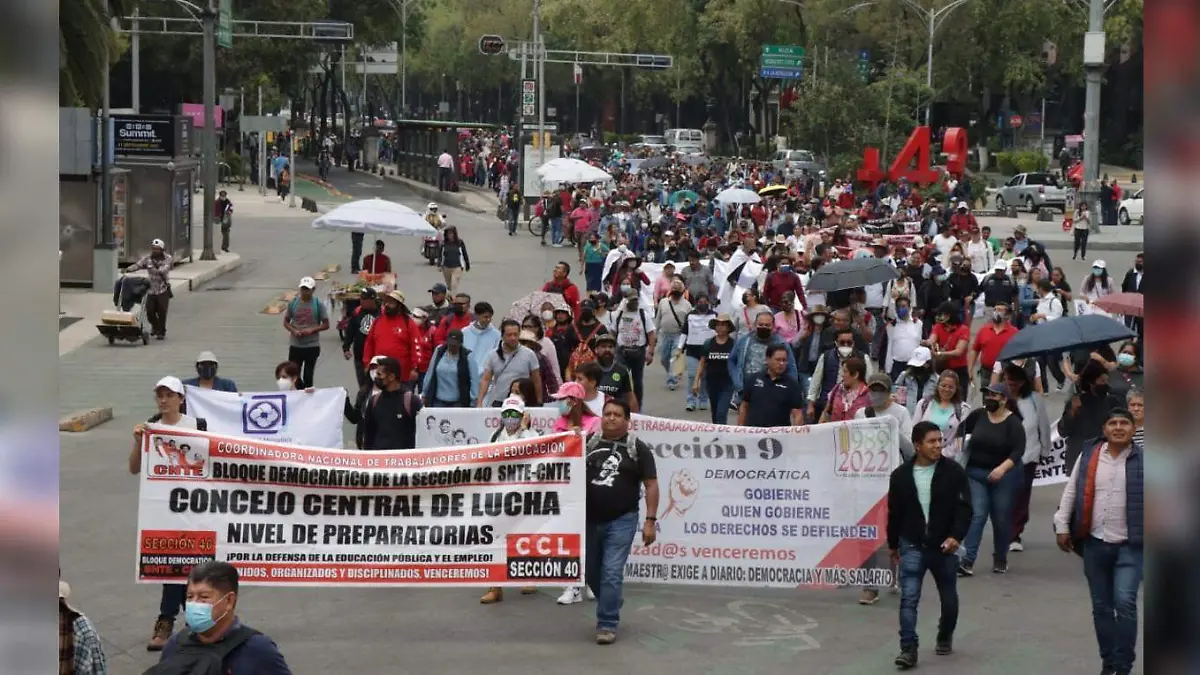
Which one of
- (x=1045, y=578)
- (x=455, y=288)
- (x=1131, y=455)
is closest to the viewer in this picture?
(x=1131, y=455)

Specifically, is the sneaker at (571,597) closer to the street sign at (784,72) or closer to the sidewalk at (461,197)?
the sidewalk at (461,197)

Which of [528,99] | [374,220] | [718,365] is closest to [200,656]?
[718,365]

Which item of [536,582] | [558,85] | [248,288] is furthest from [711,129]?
[536,582]

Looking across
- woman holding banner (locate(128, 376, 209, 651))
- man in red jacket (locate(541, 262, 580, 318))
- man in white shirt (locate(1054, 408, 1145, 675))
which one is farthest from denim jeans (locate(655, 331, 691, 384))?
man in white shirt (locate(1054, 408, 1145, 675))

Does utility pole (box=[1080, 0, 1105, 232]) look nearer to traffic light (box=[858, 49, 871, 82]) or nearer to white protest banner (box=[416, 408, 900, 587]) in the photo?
traffic light (box=[858, 49, 871, 82])

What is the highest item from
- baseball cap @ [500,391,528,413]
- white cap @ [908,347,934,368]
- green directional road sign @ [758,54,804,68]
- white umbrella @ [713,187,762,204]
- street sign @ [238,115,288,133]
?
green directional road sign @ [758,54,804,68]

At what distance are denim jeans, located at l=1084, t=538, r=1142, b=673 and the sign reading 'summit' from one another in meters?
28.0

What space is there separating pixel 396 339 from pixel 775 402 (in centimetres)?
380

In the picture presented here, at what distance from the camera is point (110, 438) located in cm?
1673

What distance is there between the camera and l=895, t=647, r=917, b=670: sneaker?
359 inches

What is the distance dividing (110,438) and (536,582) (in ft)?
26.8

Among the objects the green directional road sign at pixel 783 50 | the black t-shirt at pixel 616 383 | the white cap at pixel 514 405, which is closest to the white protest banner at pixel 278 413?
the black t-shirt at pixel 616 383

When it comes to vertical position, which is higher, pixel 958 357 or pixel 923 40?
pixel 923 40
